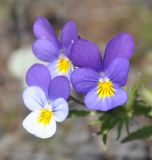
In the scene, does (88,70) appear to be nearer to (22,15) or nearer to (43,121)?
(43,121)

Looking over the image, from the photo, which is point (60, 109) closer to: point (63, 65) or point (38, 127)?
point (38, 127)

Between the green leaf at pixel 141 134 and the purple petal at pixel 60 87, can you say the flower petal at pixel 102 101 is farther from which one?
the green leaf at pixel 141 134

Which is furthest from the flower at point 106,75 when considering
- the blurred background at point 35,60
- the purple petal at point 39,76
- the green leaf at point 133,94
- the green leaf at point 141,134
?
the blurred background at point 35,60

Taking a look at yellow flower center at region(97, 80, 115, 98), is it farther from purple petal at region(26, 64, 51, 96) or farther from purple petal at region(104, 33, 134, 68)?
purple petal at region(26, 64, 51, 96)

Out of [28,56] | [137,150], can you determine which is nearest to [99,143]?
[137,150]

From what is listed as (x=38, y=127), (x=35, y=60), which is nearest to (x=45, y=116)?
(x=38, y=127)

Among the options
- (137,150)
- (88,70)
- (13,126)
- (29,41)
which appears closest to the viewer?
(88,70)

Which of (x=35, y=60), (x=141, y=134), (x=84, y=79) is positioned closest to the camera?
(x=84, y=79)
